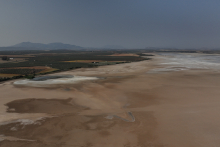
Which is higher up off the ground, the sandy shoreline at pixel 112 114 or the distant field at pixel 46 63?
the distant field at pixel 46 63

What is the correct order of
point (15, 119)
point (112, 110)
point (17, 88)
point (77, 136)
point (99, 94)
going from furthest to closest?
point (17, 88)
point (99, 94)
point (112, 110)
point (15, 119)
point (77, 136)

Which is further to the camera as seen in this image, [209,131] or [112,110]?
[112,110]

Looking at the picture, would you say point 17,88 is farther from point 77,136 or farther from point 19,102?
point 77,136

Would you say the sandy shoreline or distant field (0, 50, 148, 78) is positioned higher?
distant field (0, 50, 148, 78)

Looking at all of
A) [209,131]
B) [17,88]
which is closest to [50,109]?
[17,88]

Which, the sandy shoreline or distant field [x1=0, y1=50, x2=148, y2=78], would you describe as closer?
the sandy shoreline

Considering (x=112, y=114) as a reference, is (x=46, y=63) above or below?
above

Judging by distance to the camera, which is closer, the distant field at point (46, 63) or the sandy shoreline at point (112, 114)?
the sandy shoreline at point (112, 114)

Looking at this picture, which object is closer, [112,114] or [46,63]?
[112,114]
